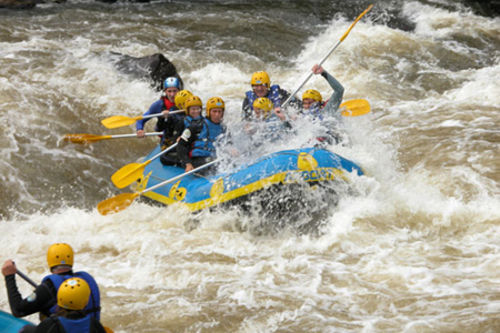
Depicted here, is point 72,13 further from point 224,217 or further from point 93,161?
point 224,217

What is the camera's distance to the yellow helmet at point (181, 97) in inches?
273

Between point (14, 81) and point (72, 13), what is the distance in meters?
4.99

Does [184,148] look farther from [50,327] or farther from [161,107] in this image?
[50,327]

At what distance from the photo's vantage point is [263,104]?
651 cm

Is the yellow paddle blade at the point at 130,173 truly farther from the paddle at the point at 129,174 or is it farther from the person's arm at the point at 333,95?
the person's arm at the point at 333,95

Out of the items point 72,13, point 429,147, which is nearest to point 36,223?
point 429,147

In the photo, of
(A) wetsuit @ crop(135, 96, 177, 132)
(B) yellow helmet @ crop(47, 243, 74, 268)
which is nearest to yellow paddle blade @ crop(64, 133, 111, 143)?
(A) wetsuit @ crop(135, 96, 177, 132)

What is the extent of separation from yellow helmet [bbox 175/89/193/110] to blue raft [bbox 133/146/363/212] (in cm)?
124

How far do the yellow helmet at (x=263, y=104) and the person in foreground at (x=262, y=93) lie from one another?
22 cm

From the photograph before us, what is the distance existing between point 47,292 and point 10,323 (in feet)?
1.11

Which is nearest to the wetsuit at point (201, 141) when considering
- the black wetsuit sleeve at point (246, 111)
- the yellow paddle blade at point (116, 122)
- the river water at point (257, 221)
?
the black wetsuit sleeve at point (246, 111)

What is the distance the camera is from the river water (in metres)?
4.34

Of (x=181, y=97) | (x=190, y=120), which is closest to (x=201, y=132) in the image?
(x=190, y=120)

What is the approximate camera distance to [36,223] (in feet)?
20.0
